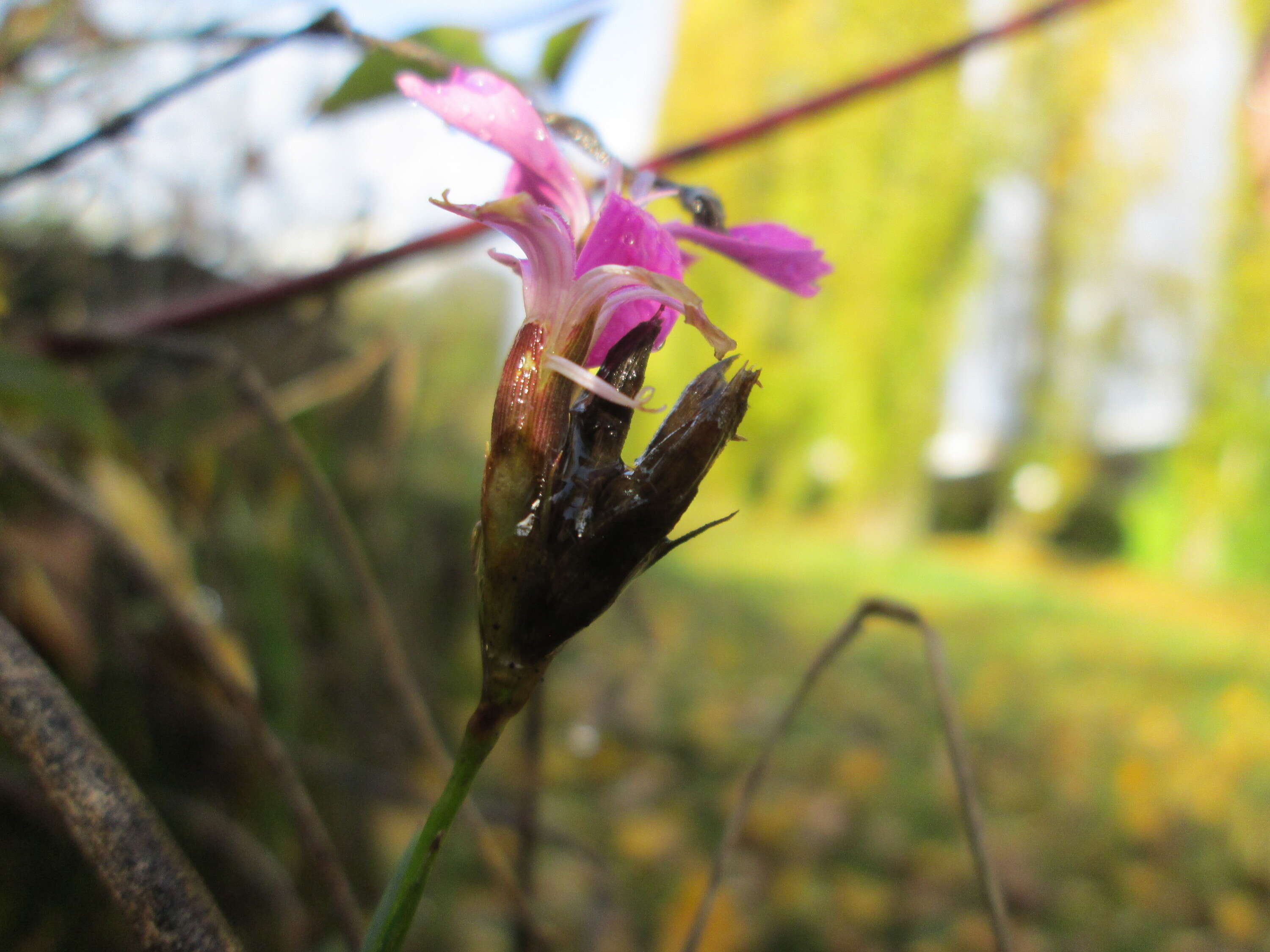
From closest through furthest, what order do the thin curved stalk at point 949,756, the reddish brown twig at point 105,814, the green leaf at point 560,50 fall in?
the reddish brown twig at point 105,814, the thin curved stalk at point 949,756, the green leaf at point 560,50

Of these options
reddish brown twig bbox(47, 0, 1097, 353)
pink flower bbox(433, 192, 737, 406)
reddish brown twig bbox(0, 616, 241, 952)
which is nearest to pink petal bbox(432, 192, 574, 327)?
pink flower bbox(433, 192, 737, 406)

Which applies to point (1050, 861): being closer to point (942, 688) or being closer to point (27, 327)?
point (942, 688)

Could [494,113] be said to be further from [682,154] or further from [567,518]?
[682,154]

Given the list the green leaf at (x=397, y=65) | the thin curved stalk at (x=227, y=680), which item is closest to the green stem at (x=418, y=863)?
the thin curved stalk at (x=227, y=680)

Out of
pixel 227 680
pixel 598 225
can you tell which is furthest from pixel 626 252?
pixel 227 680

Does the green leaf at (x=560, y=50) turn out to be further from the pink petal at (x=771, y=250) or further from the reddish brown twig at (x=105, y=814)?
the reddish brown twig at (x=105, y=814)

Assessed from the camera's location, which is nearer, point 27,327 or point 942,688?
point 942,688

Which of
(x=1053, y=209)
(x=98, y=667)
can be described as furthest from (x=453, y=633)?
(x=1053, y=209)
